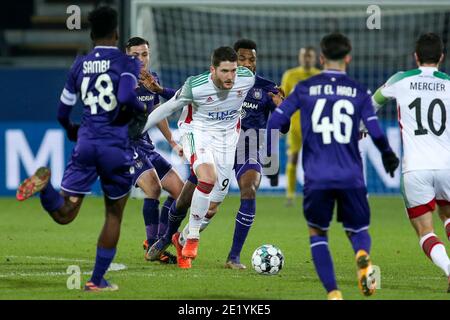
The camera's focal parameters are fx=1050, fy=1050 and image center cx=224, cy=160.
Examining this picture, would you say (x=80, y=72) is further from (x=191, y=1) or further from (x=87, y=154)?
(x=191, y=1)

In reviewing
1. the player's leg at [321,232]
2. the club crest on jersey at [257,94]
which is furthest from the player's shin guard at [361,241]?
the club crest on jersey at [257,94]

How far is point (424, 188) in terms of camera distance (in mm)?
8305

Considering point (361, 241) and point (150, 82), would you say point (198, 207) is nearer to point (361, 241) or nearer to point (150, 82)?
point (150, 82)

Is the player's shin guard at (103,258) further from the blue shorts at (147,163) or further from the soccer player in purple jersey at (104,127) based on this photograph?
the blue shorts at (147,163)

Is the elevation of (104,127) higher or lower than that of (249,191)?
higher

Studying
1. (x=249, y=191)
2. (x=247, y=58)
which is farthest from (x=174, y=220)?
(x=247, y=58)

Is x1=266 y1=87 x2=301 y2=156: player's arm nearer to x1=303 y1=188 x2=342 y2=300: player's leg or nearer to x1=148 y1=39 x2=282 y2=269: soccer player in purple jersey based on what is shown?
x1=303 y1=188 x2=342 y2=300: player's leg

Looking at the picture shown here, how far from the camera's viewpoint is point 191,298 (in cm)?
780

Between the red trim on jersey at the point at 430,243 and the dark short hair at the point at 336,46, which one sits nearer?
the dark short hair at the point at 336,46

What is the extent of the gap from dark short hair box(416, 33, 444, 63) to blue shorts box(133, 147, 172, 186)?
340 centimetres

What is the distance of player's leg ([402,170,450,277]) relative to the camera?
27.2ft

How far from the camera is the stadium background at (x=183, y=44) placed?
1708cm

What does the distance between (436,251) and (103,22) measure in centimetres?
314

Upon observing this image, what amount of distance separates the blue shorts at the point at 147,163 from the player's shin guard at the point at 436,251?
3.34 meters
